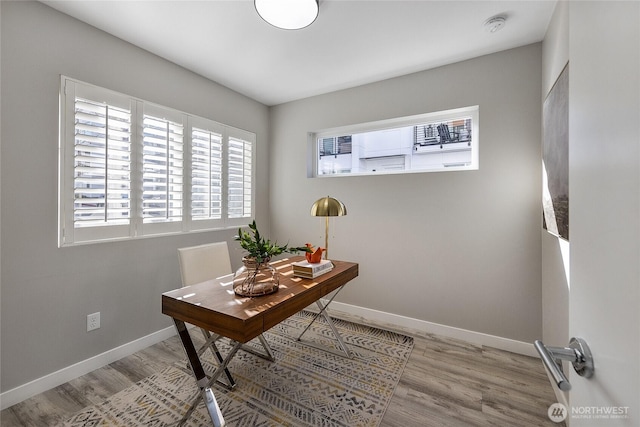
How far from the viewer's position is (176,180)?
8.71 feet

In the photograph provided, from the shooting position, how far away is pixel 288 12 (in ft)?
5.83

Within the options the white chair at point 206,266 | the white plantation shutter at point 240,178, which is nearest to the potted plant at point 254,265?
the white chair at point 206,266

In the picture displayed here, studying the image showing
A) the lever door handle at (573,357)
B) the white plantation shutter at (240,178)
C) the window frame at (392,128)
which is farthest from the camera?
the white plantation shutter at (240,178)

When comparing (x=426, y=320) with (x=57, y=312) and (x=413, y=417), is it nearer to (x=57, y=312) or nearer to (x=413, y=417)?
(x=413, y=417)

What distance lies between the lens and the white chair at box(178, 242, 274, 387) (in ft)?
6.51

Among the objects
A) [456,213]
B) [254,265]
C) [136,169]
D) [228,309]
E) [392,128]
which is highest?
[392,128]

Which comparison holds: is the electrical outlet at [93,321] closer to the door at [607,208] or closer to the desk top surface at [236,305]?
the desk top surface at [236,305]

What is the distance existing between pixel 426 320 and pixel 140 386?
2.62m

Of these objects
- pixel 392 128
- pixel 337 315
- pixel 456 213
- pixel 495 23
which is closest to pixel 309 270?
pixel 337 315

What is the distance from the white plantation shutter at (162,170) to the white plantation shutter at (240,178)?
66 cm

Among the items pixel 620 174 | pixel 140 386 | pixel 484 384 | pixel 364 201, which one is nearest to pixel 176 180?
pixel 140 386

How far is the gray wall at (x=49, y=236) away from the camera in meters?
1.74

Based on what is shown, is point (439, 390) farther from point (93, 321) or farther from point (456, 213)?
point (93, 321)

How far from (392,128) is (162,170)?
2.52m
